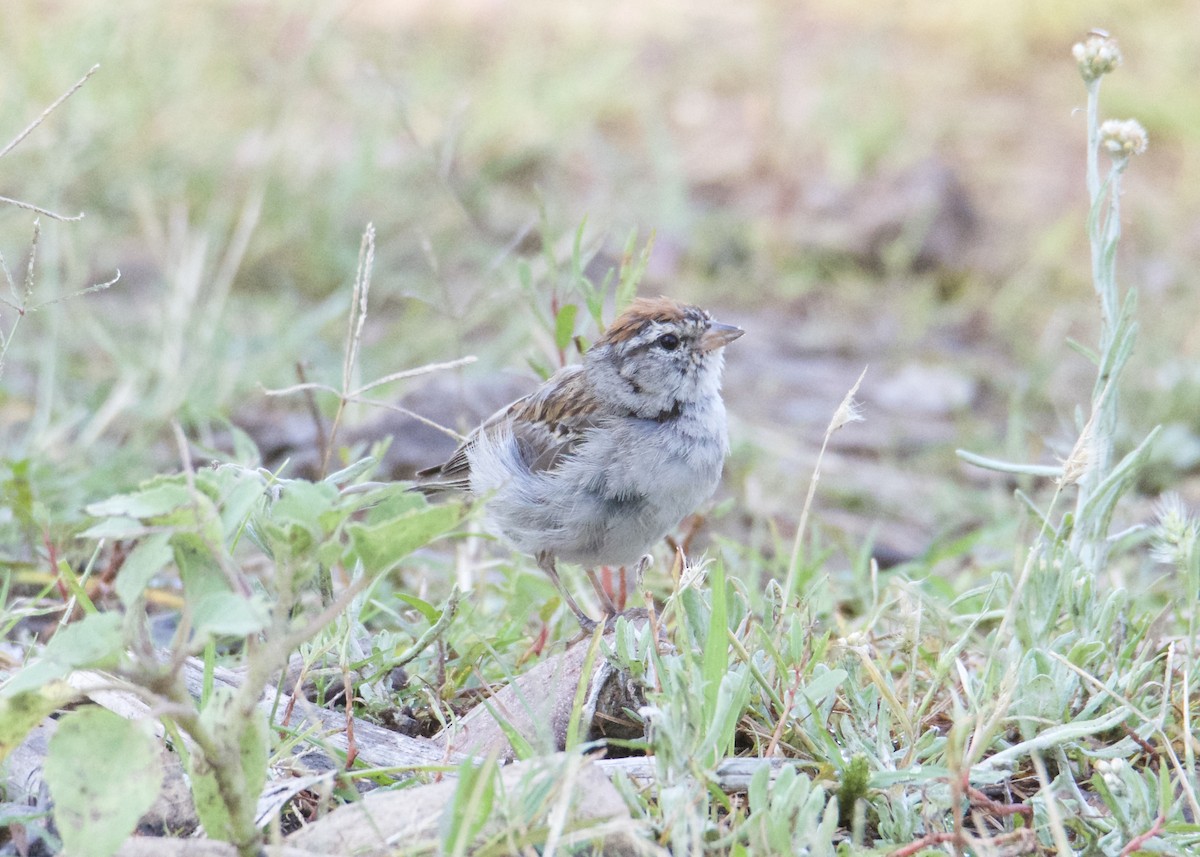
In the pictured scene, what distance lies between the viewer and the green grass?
225 centimetres

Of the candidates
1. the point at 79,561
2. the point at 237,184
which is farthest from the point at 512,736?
the point at 237,184

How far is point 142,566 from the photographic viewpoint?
207cm

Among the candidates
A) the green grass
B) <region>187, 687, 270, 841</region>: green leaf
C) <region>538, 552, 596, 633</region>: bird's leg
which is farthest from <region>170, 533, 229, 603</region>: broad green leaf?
<region>538, 552, 596, 633</region>: bird's leg

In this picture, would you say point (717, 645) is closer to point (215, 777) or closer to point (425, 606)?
point (425, 606)

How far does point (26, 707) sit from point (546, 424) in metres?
2.26

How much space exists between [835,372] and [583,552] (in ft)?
10.7

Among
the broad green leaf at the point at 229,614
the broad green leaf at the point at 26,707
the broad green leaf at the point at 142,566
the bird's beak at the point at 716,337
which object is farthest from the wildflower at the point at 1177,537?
the broad green leaf at the point at 26,707

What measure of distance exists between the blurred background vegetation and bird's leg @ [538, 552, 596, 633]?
0.88m

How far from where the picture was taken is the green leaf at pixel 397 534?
2057mm

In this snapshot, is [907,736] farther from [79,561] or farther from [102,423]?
[102,423]

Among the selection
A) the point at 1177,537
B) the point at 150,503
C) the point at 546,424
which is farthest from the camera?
the point at 546,424

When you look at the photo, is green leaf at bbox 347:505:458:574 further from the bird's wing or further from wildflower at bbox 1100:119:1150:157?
the bird's wing

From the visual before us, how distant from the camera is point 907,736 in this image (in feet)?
8.86

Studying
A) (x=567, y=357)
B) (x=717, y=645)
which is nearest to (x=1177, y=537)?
(x=717, y=645)
